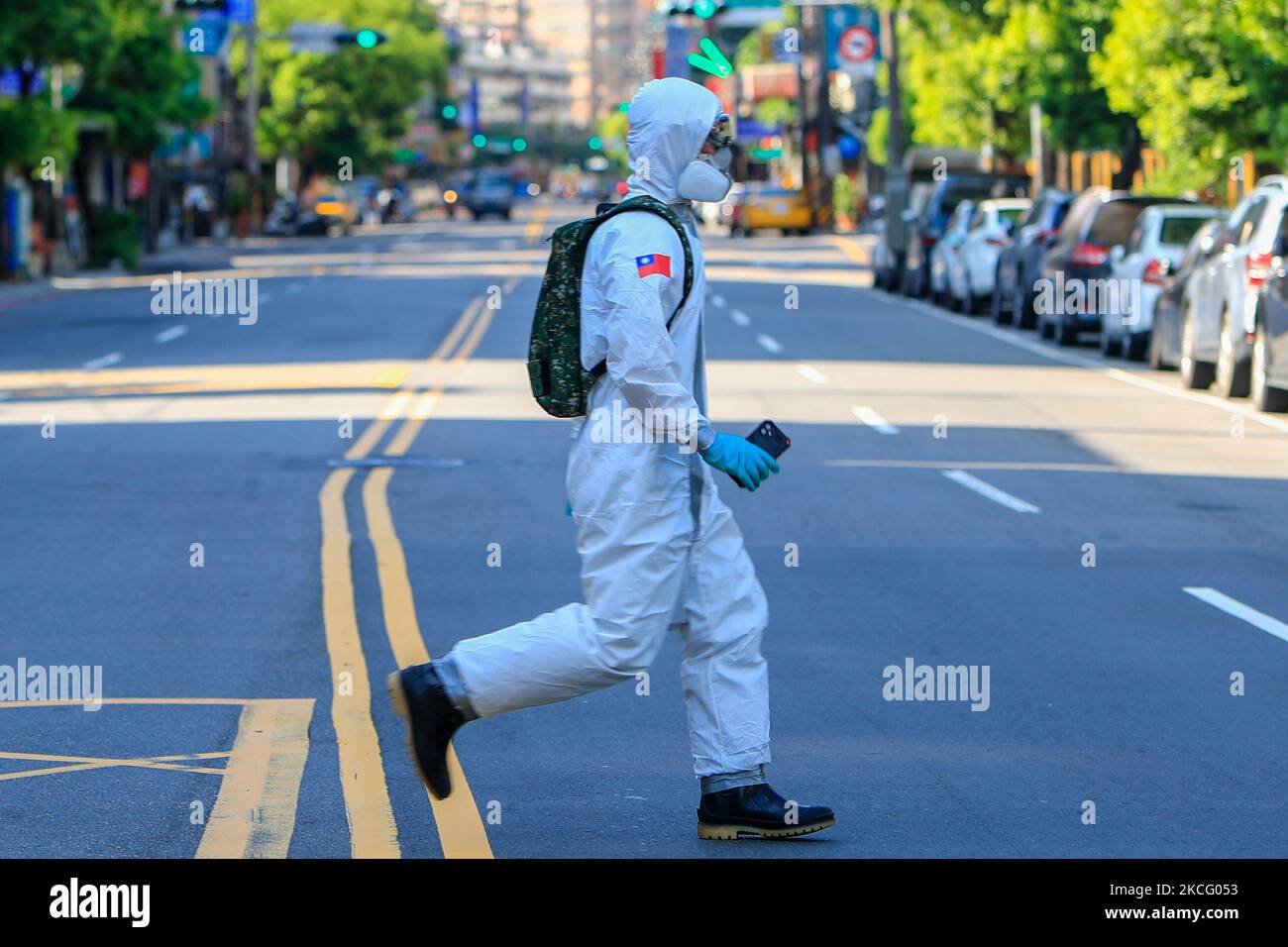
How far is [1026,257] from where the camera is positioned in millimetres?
30688

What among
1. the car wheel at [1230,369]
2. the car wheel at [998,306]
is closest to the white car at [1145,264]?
the car wheel at [1230,369]

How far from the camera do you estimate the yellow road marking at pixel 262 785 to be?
6.56 metres

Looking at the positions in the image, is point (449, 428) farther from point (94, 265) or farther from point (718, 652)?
point (94, 265)

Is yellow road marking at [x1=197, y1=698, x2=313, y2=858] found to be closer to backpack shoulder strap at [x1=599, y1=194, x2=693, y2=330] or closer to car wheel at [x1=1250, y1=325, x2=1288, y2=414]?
backpack shoulder strap at [x1=599, y1=194, x2=693, y2=330]

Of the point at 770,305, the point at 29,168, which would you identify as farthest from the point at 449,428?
the point at 29,168

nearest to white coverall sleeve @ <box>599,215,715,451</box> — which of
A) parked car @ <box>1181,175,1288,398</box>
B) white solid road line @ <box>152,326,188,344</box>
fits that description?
parked car @ <box>1181,175,1288,398</box>

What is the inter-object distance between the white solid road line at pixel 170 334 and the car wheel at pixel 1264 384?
14549mm

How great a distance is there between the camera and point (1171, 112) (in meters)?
32.3

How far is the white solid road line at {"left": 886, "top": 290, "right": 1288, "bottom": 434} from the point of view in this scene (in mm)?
19938

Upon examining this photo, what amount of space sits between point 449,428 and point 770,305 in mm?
19103

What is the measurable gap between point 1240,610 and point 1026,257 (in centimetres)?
2040

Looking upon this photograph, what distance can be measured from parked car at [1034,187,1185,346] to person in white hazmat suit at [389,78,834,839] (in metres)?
20.7

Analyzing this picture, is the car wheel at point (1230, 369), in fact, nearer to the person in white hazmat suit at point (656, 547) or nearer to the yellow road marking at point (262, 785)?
the yellow road marking at point (262, 785)

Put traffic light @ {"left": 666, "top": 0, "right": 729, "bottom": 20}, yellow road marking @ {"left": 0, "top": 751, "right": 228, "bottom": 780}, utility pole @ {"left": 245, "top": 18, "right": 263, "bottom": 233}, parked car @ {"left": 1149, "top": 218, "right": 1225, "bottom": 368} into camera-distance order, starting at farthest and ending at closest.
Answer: utility pole @ {"left": 245, "top": 18, "right": 263, "bottom": 233}
traffic light @ {"left": 666, "top": 0, "right": 729, "bottom": 20}
parked car @ {"left": 1149, "top": 218, "right": 1225, "bottom": 368}
yellow road marking @ {"left": 0, "top": 751, "right": 228, "bottom": 780}
